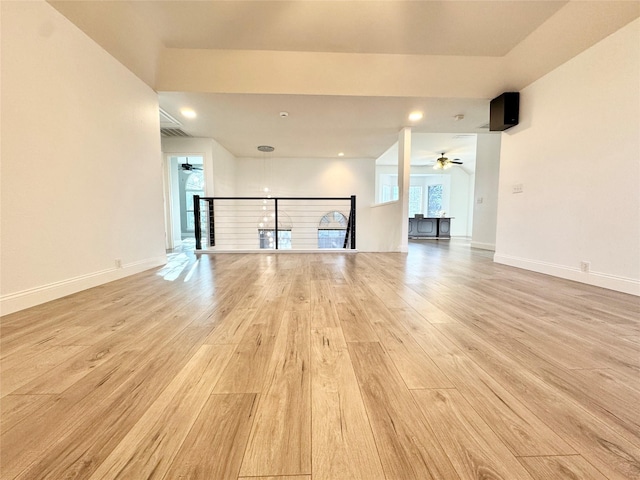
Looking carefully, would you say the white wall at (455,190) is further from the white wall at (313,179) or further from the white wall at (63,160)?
the white wall at (63,160)

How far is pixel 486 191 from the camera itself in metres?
5.18

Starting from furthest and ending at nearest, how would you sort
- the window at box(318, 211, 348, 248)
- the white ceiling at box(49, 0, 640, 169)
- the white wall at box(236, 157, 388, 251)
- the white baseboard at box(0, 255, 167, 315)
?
the window at box(318, 211, 348, 248) < the white wall at box(236, 157, 388, 251) < the white ceiling at box(49, 0, 640, 169) < the white baseboard at box(0, 255, 167, 315)

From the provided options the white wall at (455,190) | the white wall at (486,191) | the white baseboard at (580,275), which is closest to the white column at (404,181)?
the white baseboard at (580,275)

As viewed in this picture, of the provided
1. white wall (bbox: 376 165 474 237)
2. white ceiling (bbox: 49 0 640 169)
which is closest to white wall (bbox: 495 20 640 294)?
white ceiling (bbox: 49 0 640 169)

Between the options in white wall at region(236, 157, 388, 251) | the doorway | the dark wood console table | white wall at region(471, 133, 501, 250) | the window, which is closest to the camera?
white wall at region(471, 133, 501, 250)

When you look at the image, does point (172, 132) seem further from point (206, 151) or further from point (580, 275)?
point (580, 275)

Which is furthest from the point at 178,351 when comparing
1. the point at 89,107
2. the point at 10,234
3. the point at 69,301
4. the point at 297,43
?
the point at 297,43

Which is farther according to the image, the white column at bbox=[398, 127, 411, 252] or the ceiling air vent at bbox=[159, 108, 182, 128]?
the white column at bbox=[398, 127, 411, 252]

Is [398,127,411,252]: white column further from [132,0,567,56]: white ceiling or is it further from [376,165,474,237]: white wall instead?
[376,165,474,237]: white wall

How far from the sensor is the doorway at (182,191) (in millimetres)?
5613

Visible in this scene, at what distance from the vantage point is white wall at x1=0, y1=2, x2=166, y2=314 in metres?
1.67

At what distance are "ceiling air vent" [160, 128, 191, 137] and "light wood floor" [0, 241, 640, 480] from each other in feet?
13.3

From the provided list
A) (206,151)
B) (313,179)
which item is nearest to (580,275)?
(313,179)

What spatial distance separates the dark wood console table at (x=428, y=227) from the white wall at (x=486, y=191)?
9.01 ft
